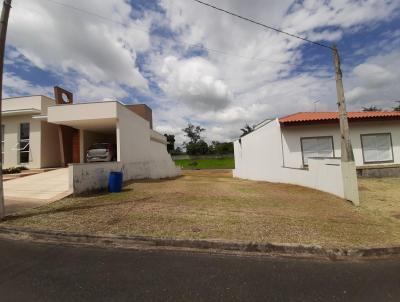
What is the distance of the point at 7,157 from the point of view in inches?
648

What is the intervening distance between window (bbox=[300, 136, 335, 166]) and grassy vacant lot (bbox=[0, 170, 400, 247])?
5.86 meters

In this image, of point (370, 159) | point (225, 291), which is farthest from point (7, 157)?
point (370, 159)

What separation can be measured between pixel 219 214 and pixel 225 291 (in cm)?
362

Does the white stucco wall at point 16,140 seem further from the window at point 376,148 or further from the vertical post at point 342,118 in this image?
the window at point 376,148

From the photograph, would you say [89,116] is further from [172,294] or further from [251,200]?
[172,294]

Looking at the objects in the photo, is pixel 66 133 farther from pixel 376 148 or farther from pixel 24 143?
pixel 376 148

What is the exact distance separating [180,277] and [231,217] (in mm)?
3148

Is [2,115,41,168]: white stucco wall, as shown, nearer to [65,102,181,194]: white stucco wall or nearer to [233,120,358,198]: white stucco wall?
[65,102,181,194]: white stucco wall

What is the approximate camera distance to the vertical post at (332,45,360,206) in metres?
8.37

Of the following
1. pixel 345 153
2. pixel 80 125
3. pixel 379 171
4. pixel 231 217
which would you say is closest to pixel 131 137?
pixel 80 125

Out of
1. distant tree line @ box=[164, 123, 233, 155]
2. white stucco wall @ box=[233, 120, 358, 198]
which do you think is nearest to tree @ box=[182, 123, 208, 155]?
distant tree line @ box=[164, 123, 233, 155]

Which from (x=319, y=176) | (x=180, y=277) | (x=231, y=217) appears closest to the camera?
(x=180, y=277)

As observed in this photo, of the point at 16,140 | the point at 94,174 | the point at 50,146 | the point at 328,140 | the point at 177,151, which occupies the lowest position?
the point at 94,174

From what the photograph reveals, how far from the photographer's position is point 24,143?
16.6m
